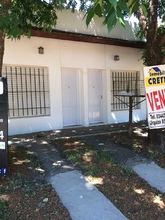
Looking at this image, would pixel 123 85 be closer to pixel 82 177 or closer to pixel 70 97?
pixel 70 97

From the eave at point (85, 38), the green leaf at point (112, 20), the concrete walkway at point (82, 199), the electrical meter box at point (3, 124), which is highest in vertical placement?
the eave at point (85, 38)

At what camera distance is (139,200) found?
11.1 feet

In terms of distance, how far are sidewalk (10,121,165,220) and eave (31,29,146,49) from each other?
316 cm

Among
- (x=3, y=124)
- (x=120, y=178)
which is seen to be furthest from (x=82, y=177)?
(x=3, y=124)

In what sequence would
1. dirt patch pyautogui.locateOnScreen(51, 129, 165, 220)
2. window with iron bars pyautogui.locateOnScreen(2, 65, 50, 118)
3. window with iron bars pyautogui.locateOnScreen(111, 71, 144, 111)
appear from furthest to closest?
window with iron bars pyautogui.locateOnScreen(111, 71, 144, 111), window with iron bars pyautogui.locateOnScreen(2, 65, 50, 118), dirt patch pyautogui.locateOnScreen(51, 129, 165, 220)

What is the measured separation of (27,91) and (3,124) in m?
4.01

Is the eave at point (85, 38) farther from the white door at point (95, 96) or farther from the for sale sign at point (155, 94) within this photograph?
the for sale sign at point (155, 94)

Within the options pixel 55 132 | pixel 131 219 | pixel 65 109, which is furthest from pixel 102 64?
pixel 131 219

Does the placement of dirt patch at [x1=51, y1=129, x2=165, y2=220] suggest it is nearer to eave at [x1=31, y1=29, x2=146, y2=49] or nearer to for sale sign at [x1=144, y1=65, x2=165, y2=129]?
for sale sign at [x1=144, y1=65, x2=165, y2=129]

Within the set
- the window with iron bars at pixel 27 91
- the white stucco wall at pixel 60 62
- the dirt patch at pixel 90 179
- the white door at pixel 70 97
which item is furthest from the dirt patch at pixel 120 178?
the white door at pixel 70 97

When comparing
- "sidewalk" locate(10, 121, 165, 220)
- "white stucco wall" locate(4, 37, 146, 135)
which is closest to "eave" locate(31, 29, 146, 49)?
"white stucco wall" locate(4, 37, 146, 135)

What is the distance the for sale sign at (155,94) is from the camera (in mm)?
4984

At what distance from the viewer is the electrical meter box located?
11.5 ft

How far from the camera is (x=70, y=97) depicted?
8289 mm
